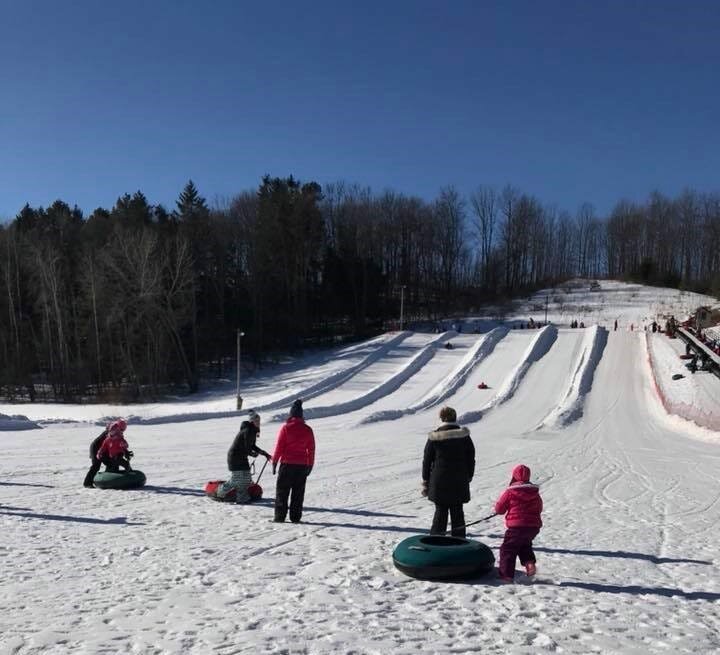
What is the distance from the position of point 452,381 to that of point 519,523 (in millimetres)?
31950

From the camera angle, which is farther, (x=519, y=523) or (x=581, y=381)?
(x=581, y=381)

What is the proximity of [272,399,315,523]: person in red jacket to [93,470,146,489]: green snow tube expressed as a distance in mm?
4060

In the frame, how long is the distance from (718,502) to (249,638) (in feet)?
37.4

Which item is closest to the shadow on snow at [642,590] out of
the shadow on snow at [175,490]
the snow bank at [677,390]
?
the shadow on snow at [175,490]

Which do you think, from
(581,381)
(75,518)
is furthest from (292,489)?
(581,381)

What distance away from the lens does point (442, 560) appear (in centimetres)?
671

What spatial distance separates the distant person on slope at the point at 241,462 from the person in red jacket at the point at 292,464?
171cm

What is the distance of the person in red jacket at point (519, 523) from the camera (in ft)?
22.7

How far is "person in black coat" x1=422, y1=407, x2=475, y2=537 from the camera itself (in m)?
7.96

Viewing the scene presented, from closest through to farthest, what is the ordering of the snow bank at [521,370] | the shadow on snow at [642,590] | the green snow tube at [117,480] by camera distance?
the shadow on snow at [642,590] < the green snow tube at [117,480] < the snow bank at [521,370]

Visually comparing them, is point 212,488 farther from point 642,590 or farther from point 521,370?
point 521,370

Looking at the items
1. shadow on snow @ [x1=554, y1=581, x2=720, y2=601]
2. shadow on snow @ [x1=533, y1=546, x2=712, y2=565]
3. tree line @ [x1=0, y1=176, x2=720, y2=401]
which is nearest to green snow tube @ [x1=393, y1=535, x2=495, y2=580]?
shadow on snow @ [x1=554, y1=581, x2=720, y2=601]

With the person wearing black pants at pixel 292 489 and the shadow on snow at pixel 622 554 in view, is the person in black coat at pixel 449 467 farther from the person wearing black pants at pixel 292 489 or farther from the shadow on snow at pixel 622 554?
the person wearing black pants at pixel 292 489

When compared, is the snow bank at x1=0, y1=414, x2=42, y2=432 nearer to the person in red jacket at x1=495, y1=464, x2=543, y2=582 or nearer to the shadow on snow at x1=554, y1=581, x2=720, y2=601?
the person in red jacket at x1=495, y1=464, x2=543, y2=582
